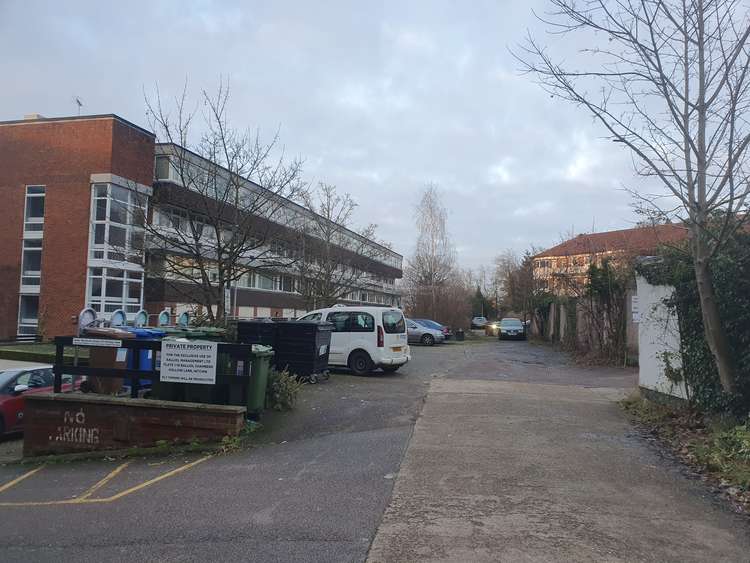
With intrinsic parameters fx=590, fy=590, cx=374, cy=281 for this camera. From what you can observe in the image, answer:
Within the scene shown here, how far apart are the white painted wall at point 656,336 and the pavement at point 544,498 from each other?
0.93m

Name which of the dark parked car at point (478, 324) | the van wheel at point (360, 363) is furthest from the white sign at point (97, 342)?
the dark parked car at point (478, 324)

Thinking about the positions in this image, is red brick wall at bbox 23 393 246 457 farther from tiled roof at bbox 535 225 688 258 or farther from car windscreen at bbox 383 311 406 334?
tiled roof at bbox 535 225 688 258

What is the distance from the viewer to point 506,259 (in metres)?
Answer: 66.4

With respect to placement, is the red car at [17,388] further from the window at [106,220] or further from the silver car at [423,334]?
the silver car at [423,334]

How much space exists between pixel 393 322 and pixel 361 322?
0.85 m

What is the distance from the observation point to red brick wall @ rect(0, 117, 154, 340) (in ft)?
90.7

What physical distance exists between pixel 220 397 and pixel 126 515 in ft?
11.6

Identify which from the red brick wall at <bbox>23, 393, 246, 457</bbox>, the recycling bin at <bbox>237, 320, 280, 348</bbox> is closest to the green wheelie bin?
the red brick wall at <bbox>23, 393, 246, 457</bbox>

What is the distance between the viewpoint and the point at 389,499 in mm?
5258

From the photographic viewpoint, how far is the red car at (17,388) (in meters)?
10.7

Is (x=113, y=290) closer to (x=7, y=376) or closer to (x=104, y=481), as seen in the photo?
(x=7, y=376)

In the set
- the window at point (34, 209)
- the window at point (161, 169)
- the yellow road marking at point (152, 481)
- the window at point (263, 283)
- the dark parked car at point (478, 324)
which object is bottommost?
the yellow road marking at point (152, 481)

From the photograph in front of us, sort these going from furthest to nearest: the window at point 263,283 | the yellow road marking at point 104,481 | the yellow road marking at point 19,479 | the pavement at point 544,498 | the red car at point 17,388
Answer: the window at point 263,283 → the red car at point 17,388 → the yellow road marking at point 19,479 → the yellow road marking at point 104,481 → the pavement at point 544,498

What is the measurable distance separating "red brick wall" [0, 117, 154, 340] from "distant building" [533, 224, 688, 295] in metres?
20.7
